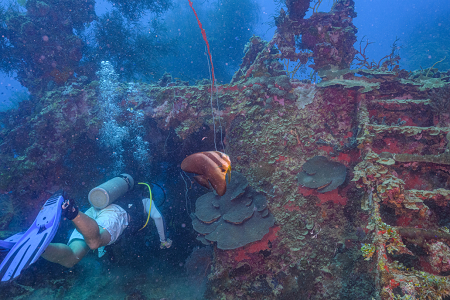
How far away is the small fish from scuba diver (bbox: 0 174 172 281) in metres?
3.37

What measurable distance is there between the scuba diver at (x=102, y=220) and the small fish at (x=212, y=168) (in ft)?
10.9

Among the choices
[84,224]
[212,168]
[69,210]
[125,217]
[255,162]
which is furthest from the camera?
[255,162]

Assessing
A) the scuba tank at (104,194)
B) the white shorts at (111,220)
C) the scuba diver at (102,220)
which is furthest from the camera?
the scuba tank at (104,194)

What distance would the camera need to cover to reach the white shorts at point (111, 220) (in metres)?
4.22

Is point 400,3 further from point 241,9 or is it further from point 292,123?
point 292,123

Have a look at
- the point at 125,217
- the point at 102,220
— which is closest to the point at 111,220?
the point at 102,220

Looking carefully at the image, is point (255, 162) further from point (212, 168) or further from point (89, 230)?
point (89, 230)

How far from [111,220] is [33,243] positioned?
127 cm

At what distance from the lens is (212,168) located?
6.13 ft

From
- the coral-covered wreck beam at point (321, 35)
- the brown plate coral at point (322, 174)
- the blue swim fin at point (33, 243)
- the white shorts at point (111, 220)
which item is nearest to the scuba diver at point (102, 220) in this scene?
the white shorts at point (111, 220)

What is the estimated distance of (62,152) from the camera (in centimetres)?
669

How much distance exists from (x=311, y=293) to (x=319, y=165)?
2400 mm

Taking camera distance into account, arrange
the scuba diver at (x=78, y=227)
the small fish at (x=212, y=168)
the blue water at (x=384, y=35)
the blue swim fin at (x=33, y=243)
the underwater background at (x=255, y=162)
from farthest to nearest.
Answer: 1. the blue water at (x=384, y=35)
2. the scuba diver at (x=78, y=227)
3. the blue swim fin at (x=33, y=243)
4. the underwater background at (x=255, y=162)
5. the small fish at (x=212, y=168)

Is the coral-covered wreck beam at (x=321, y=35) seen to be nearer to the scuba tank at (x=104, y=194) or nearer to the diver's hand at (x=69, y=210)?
the scuba tank at (x=104, y=194)
